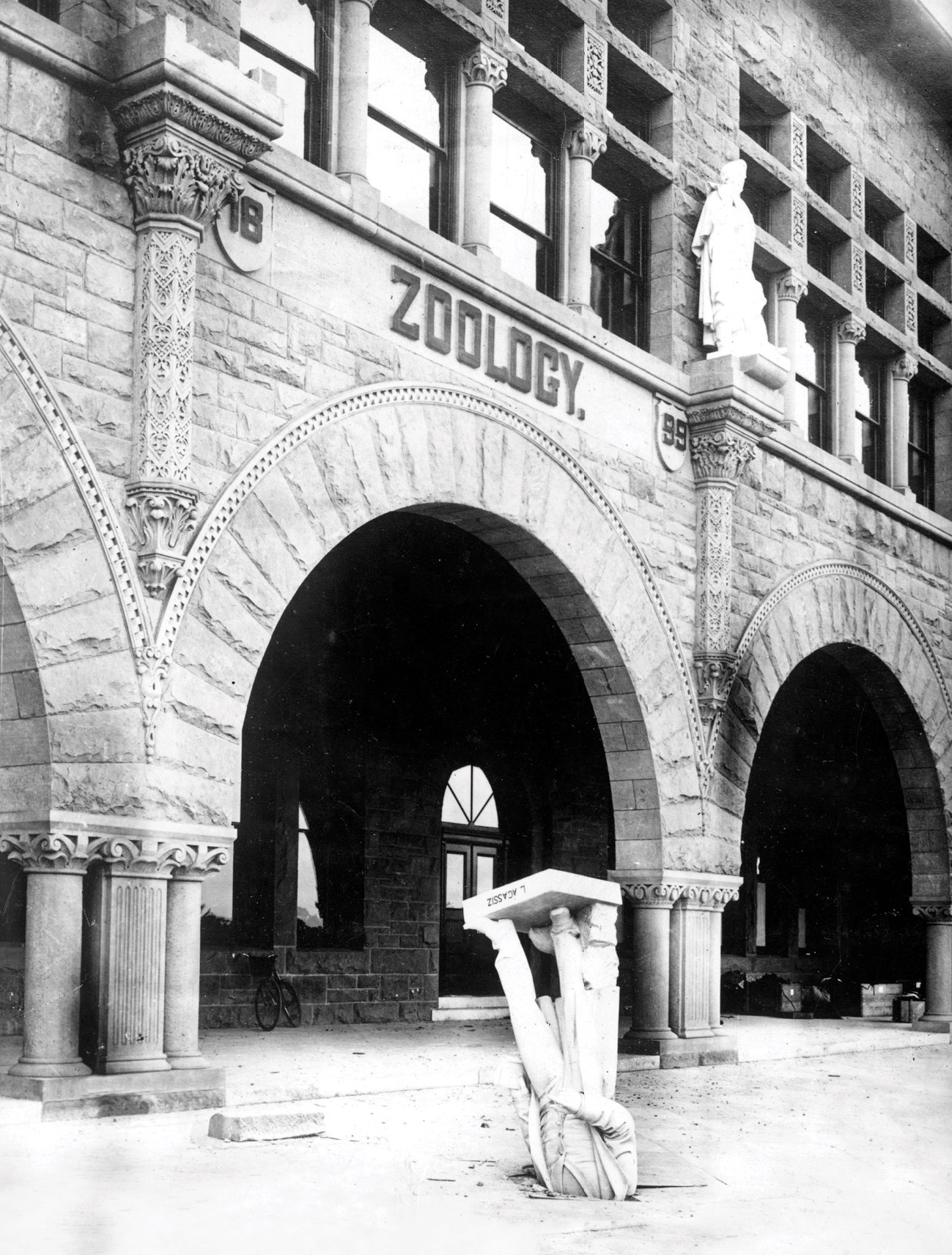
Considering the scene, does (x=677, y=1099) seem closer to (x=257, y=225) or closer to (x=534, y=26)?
(x=257, y=225)

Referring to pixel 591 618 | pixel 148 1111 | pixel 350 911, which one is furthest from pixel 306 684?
pixel 148 1111

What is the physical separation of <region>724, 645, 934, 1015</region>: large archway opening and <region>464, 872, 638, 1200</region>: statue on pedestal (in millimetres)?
11325

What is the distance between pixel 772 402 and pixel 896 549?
12.4ft

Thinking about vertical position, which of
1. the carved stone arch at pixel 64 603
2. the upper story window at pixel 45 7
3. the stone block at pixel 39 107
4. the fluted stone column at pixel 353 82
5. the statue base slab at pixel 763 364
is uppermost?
the fluted stone column at pixel 353 82

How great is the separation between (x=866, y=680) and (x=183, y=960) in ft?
33.9

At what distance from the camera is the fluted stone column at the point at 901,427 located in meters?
18.0

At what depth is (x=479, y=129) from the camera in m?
11.9

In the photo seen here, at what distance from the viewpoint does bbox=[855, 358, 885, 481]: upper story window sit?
59.2ft

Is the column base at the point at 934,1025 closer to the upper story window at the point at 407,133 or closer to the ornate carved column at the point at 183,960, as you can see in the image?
the upper story window at the point at 407,133

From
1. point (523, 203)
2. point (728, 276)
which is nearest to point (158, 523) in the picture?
point (523, 203)

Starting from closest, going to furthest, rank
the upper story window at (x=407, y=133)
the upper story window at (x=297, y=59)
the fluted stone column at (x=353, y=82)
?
1. the upper story window at (x=297, y=59)
2. the fluted stone column at (x=353, y=82)
3. the upper story window at (x=407, y=133)

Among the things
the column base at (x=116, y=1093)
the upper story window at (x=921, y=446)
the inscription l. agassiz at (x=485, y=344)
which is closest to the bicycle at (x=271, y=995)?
the column base at (x=116, y=1093)

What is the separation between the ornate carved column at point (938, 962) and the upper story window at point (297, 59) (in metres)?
11.1

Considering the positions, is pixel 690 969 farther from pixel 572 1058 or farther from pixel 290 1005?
pixel 572 1058
